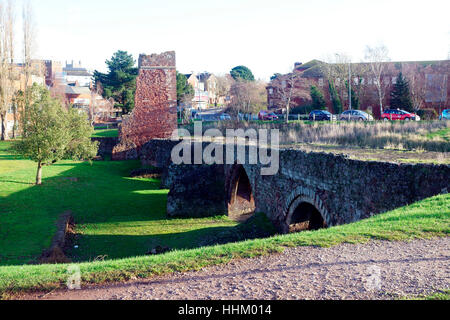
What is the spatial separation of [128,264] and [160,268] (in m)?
0.52

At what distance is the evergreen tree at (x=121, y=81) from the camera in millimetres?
46375

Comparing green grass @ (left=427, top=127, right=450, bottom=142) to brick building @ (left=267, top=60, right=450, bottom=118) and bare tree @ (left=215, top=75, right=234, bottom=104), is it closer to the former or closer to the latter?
brick building @ (left=267, top=60, right=450, bottom=118)

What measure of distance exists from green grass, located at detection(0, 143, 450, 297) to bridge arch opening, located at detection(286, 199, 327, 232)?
6.05 feet

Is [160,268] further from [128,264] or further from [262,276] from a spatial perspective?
[262,276]

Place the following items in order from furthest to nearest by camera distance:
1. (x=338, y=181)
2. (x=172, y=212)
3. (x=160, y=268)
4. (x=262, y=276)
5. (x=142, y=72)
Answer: (x=142, y=72), (x=172, y=212), (x=338, y=181), (x=160, y=268), (x=262, y=276)

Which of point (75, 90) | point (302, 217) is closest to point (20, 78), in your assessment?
point (75, 90)

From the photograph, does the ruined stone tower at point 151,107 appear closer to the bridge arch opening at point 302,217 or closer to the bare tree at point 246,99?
the bare tree at point 246,99

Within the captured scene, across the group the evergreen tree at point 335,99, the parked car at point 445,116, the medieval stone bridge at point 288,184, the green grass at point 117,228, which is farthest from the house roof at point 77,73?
the parked car at point 445,116

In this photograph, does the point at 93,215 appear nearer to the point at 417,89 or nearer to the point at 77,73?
the point at 417,89

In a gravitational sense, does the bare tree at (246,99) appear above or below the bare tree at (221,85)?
below

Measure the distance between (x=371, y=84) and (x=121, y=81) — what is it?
1007 inches

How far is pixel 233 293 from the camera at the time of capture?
4.11m

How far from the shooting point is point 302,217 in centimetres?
1195
